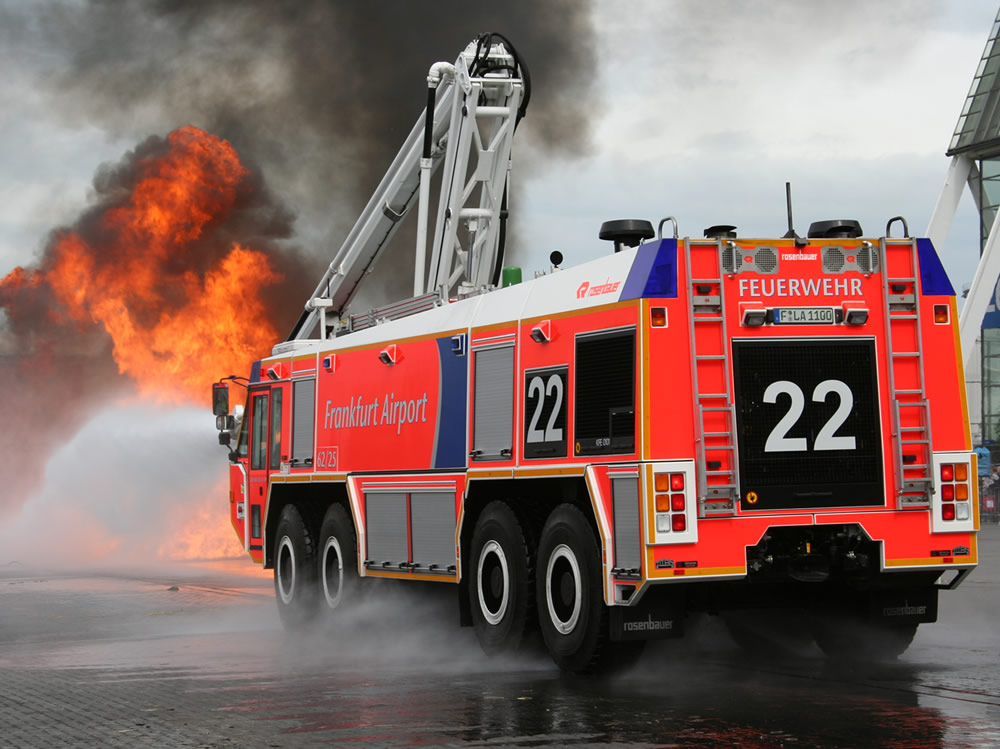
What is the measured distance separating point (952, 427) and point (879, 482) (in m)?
0.74

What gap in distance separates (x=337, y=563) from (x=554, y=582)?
17.8 feet

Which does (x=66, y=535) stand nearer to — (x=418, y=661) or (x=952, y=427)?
(x=418, y=661)

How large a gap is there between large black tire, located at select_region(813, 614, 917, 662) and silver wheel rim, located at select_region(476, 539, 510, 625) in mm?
2556

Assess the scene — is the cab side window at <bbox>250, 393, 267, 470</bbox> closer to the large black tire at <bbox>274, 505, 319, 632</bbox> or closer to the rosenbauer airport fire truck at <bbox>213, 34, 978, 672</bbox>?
the large black tire at <bbox>274, 505, 319, 632</bbox>

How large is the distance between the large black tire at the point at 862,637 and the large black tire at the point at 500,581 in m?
2.43

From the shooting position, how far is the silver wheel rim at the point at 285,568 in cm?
1775

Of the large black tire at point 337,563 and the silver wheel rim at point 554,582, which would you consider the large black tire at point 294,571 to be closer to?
the large black tire at point 337,563

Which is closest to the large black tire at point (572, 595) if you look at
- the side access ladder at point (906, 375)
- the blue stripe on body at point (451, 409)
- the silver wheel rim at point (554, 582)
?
the silver wheel rim at point (554, 582)

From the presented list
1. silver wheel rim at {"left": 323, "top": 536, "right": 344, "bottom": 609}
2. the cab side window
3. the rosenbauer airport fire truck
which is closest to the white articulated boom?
the cab side window

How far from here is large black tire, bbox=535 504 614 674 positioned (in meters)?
11.1

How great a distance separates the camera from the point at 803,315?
1129cm

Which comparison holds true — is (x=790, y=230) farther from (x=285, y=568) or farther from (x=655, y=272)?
(x=285, y=568)

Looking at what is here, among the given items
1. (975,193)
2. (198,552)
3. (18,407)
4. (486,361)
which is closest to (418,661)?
(486,361)

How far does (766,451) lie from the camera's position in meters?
11.0
